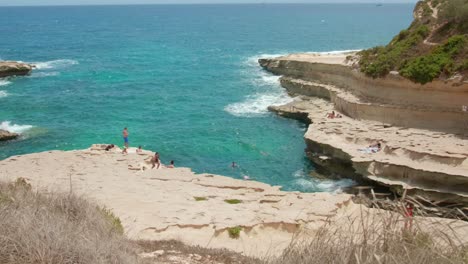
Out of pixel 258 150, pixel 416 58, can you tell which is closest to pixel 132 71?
pixel 258 150

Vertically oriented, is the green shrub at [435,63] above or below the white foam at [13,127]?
above

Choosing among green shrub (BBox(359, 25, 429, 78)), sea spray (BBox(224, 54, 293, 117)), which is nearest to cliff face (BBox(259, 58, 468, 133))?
green shrub (BBox(359, 25, 429, 78))

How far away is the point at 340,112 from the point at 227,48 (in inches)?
2087

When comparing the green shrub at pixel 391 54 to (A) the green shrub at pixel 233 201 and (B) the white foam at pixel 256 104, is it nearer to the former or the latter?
(B) the white foam at pixel 256 104

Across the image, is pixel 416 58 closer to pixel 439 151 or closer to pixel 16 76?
pixel 439 151

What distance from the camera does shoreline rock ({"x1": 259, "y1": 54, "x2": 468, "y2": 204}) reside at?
24109mm

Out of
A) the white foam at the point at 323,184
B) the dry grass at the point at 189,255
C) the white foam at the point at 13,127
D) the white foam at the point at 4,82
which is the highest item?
the white foam at the point at 4,82

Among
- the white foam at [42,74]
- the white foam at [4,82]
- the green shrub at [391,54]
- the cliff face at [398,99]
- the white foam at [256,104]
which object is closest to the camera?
the cliff face at [398,99]

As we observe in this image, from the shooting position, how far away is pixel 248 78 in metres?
56.8

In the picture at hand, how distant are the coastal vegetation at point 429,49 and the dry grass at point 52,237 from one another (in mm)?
24758

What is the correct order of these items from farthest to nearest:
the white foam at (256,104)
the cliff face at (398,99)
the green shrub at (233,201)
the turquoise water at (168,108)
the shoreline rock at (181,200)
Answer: the white foam at (256,104)
the turquoise water at (168,108)
the cliff face at (398,99)
the green shrub at (233,201)
the shoreline rock at (181,200)

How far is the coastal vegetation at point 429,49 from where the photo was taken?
29.4 meters

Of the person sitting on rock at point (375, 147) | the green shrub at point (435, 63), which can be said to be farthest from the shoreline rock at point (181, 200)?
the green shrub at point (435, 63)

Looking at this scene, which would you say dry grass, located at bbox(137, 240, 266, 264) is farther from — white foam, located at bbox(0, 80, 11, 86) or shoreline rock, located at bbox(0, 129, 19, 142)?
white foam, located at bbox(0, 80, 11, 86)
